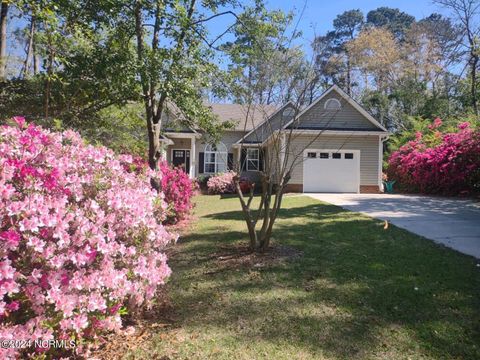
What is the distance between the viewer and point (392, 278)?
4555mm

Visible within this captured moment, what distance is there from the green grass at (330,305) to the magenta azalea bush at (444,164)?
32.4 ft

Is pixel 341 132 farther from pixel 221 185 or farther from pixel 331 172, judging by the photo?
pixel 221 185

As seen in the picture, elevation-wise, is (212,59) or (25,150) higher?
(212,59)

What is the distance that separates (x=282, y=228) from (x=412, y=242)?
2606 millimetres

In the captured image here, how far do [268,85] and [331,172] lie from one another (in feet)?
37.1

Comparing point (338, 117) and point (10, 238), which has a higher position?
point (338, 117)

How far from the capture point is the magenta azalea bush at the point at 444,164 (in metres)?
14.1

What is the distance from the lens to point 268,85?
6.61 metres

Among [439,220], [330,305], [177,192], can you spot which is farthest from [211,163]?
[330,305]

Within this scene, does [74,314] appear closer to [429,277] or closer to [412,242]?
[429,277]

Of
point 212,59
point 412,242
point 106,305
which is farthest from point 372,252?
point 212,59

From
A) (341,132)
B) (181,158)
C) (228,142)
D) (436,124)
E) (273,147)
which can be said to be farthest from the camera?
(228,142)

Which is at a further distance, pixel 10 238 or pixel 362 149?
pixel 362 149

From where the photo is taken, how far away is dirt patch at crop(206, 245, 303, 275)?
5184 millimetres
